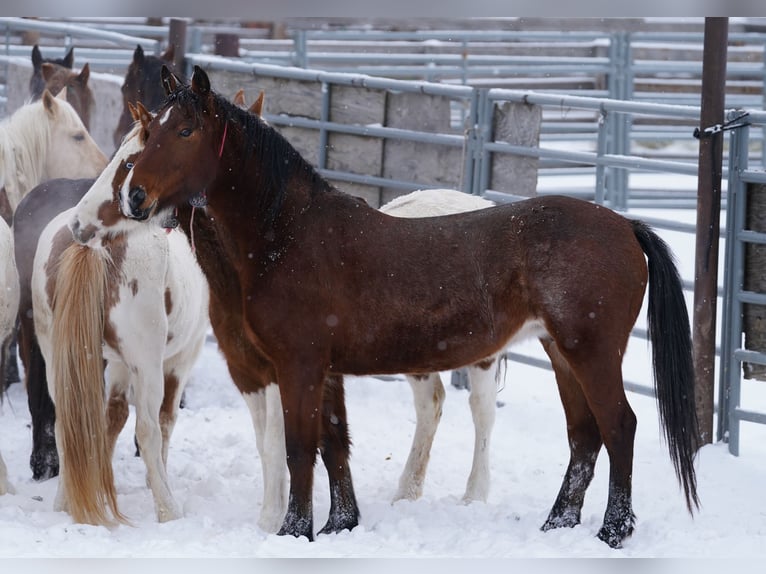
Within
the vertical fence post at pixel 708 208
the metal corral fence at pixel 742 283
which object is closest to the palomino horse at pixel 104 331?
the vertical fence post at pixel 708 208

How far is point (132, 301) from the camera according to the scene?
3.78m

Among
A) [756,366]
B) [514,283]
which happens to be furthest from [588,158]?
[514,283]

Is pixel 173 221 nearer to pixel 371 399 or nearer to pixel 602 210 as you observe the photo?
pixel 602 210

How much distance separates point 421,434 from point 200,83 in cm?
220

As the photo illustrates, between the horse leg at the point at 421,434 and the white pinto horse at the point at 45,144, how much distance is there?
8.38ft

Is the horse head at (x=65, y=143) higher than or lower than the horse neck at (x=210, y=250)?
higher

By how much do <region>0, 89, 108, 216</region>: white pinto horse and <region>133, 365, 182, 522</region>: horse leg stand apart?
2.26 metres

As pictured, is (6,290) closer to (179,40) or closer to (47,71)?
(47,71)

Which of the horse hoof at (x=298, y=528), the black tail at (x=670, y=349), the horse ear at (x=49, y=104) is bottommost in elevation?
the horse hoof at (x=298, y=528)

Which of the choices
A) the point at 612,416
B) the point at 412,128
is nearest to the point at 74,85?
the point at 412,128

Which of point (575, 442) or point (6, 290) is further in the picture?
point (6, 290)

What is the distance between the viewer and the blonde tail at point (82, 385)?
3.57 meters

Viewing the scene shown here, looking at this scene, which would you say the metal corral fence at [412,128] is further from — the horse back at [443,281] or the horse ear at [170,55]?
the horse back at [443,281]

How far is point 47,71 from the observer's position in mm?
7031
